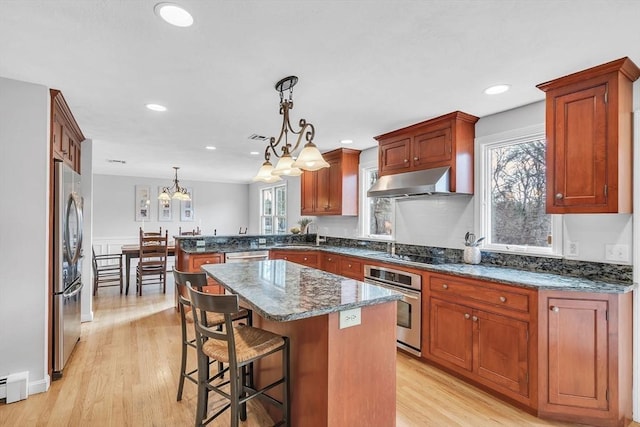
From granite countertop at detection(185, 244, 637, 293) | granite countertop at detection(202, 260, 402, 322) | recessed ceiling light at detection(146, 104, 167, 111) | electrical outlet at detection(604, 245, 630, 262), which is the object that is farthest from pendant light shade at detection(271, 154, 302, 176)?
electrical outlet at detection(604, 245, 630, 262)

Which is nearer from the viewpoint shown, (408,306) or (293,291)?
(293,291)

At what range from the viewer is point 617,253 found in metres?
2.25

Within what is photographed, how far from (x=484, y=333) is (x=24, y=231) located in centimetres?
348

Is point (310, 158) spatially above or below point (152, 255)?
above

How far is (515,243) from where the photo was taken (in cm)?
292

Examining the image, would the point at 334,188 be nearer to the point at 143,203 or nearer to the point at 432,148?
the point at 432,148

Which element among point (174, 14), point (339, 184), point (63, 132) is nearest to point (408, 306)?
point (339, 184)

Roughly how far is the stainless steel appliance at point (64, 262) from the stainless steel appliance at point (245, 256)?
1655 millimetres

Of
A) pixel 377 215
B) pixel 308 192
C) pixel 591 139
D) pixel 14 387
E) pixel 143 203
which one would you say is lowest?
pixel 14 387

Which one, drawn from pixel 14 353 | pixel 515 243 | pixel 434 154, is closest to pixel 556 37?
pixel 434 154

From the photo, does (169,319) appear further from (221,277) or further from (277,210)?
(277,210)

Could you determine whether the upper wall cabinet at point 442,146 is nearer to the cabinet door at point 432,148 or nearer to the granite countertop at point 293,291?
the cabinet door at point 432,148

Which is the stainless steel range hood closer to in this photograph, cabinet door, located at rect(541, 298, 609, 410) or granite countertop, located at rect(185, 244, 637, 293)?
granite countertop, located at rect(185, 244, 637, 293)

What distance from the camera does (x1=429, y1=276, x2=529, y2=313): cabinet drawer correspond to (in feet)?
7.47
